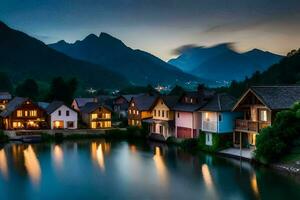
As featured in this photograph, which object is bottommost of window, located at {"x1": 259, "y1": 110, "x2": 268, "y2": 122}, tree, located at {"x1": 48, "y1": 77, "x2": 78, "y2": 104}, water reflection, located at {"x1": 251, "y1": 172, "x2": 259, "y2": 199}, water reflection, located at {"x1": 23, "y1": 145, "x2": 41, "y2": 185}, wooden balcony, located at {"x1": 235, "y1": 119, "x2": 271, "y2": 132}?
water reflection, located at {"x1": 251, "y1": 172, "x2": 259, "y2": 199}

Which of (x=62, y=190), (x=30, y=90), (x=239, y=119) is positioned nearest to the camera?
(x=62, y=190)

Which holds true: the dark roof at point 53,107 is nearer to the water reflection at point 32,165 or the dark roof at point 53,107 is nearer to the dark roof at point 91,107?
the dark roof at point 91,107

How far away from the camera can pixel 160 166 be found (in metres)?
39.9

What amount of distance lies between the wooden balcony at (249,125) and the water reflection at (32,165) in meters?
20.4

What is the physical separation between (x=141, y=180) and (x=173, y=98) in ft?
91.6

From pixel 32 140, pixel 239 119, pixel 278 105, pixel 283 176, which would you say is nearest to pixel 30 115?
pixel 32 140

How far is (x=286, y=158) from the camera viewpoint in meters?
36.4

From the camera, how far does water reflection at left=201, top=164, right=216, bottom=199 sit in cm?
2974

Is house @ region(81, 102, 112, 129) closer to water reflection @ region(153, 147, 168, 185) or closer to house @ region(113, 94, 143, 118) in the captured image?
house @ region(113, 94, 143, 118)

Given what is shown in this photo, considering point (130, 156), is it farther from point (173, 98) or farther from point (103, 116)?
point (103, 116)

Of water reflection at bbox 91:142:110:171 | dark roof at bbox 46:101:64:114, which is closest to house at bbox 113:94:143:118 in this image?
dark roof at bbox 46:101:64:114

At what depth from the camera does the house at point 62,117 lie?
6612 centimetres

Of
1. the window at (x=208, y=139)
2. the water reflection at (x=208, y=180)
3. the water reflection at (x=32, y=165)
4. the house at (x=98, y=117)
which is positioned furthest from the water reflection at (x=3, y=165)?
the window at (x=208, y=139)

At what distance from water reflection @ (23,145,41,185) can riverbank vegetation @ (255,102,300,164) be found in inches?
735
